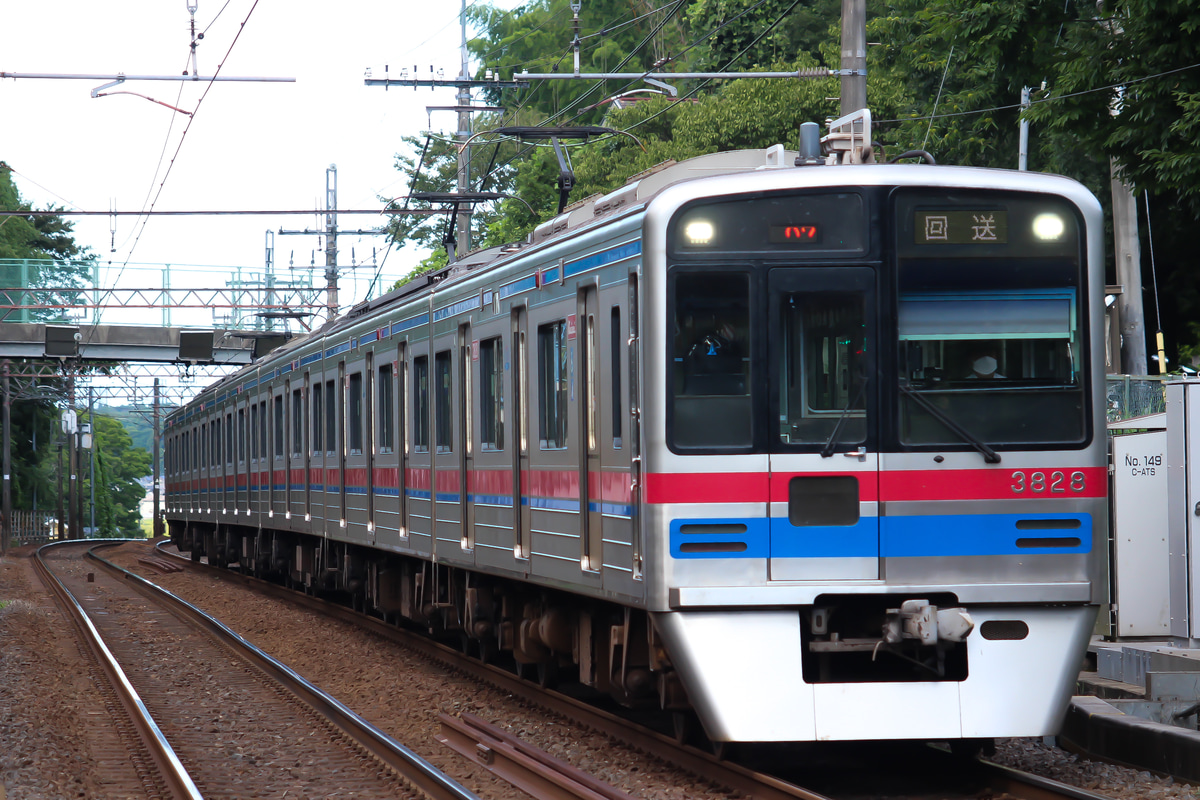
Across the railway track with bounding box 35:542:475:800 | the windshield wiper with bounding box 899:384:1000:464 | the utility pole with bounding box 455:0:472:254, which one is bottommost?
the railway track with bounding box 35:542:475:800

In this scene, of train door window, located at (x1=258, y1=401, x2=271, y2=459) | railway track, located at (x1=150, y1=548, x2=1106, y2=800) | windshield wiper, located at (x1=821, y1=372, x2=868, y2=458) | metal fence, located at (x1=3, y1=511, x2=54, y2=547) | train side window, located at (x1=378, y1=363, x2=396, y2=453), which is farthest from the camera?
metal fence, located at (x1=3, y1=511, x2=54, y2=547)

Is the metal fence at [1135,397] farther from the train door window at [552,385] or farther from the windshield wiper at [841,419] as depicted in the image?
the windshield wiper at [841,419]

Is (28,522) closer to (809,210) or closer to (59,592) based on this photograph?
(59,592)

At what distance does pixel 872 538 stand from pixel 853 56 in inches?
242

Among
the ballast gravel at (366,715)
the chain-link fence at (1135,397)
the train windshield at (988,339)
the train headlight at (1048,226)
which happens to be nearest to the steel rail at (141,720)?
the ballast gravel at (366,715)

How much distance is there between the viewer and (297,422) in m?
18.8

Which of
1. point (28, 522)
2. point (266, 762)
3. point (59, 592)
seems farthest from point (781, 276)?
point (28, 522)

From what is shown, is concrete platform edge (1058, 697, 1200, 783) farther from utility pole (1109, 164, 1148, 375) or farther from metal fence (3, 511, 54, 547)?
metal fence (3, 511, 54, 547)

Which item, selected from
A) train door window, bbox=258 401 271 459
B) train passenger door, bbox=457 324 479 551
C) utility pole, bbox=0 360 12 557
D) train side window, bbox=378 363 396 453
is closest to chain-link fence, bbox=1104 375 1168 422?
train passenger door, bbox=457 324 479 551

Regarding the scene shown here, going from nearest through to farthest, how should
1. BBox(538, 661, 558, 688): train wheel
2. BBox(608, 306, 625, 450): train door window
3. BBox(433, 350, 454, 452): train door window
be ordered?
BBox(608, 306, 625, 450): train door window, BBox(538, 661, 558, 688): train wheel, BBox(433, 350, 454, 452): train door window

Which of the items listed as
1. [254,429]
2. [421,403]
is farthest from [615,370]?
[254,429]

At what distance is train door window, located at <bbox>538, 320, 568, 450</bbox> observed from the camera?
889cm

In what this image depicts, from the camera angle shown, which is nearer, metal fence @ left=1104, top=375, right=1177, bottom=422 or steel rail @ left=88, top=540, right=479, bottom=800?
steel rail @ left=88, top=540, right=479, bottom=800

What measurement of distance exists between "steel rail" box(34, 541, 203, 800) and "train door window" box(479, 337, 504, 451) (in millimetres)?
2811
